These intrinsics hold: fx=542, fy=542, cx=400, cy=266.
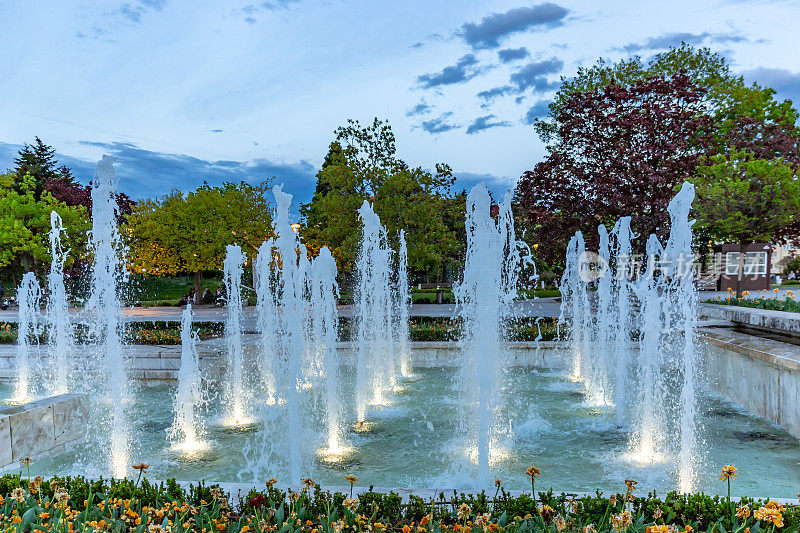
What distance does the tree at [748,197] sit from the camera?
51.7 ft

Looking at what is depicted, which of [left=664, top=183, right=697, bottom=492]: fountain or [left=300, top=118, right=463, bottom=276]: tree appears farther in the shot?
[left=300, top=118, right=463, bottom=276]: tree

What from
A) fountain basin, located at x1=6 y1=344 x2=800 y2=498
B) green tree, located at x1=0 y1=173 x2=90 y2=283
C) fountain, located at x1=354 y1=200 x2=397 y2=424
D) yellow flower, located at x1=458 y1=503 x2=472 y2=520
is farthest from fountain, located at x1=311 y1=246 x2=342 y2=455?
green tree, located at x1=0 y1=173 x2=90 y2=283

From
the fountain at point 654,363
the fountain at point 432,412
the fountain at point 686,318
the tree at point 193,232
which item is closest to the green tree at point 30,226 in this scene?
the tree at point 193,232

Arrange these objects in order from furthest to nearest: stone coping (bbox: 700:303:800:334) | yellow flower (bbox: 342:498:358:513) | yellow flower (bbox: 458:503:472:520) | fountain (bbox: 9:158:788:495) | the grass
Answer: the grass
stone coping (bbox: 700:303:800:334)
fountain (bbox: 9:158:788:495)
yellow flower (bbox: 342:498:358:513)
yellow flower (bbox: 458:503:472:520)

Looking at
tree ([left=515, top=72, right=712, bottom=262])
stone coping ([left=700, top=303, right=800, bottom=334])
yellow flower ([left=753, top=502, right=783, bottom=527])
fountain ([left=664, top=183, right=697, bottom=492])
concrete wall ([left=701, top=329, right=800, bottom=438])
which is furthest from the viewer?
tree ([left=515, top=72, right=712, bottom=262])

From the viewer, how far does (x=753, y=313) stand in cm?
1014

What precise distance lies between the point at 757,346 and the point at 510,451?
4.55 meters

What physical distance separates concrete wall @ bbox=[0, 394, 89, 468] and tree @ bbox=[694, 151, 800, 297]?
16.4 meters

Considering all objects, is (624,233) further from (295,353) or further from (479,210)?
(295,353)

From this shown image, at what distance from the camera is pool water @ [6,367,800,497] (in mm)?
5676

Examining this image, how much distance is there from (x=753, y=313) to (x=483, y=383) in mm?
6994

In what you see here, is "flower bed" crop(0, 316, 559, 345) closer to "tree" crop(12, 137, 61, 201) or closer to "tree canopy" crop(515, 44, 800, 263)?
"tree canopy" crop(515, 44, 800, 263)

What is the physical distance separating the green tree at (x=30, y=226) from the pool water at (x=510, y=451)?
→ 977 inches

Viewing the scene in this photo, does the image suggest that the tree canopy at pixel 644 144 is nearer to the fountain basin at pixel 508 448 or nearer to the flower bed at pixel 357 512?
the fountain basin at pixel 508 448
